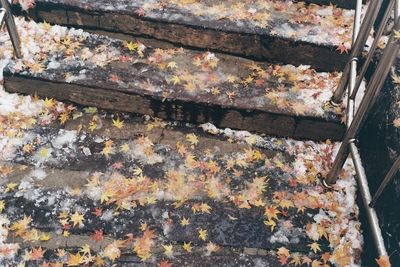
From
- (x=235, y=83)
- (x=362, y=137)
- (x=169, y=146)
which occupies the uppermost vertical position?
(x=235, y=83)

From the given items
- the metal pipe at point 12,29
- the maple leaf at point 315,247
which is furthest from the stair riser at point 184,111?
the maple leaf at point 315,247

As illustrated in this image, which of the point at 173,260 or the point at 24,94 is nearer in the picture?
the point at 173,260

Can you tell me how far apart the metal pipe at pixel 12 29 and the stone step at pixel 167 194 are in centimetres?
61

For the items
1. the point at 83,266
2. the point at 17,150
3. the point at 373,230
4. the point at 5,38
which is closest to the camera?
the point at 373,230

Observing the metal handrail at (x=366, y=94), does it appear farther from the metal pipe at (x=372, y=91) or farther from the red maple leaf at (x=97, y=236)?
the red maple leaf at (x=97, y=236)

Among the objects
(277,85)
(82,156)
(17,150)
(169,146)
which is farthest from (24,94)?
(277,85)

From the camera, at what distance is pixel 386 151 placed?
3.08 m

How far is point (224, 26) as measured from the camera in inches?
155

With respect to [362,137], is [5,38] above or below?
above

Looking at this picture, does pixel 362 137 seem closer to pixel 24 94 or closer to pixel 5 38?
pixel 24 94

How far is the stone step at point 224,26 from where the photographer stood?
12.8 ft

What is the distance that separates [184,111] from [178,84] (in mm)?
285

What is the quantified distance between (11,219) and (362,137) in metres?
3.32

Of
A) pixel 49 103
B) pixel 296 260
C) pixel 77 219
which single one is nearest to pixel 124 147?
pixel 77 219
